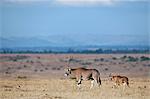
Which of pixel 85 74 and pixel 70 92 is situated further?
pixel 85 74

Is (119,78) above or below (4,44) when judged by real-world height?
below

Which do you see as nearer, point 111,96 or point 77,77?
Answer: point 111,96

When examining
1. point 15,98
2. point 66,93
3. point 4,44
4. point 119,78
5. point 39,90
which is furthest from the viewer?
point 4,44

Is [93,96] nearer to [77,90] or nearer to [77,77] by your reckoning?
[77,90]

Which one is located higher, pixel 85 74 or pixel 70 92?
pixel 85 74

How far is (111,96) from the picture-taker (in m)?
23.3

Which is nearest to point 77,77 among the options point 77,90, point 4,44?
point 77,90

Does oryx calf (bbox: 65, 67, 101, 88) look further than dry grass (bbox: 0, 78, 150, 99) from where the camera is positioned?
Yes

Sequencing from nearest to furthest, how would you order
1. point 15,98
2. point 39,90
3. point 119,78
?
point 15,98 → point 39,90 → point 119,78

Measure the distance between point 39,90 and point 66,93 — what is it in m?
1.98

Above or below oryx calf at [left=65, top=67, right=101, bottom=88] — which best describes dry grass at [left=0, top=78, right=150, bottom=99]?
below

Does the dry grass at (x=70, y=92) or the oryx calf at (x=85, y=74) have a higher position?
the oryx calf at (x=85, y=74)

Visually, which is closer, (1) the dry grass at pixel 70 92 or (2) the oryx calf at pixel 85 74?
(1) the dry grass at pixel 70 92

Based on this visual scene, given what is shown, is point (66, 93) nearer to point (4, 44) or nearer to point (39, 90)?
point (39, 90)
